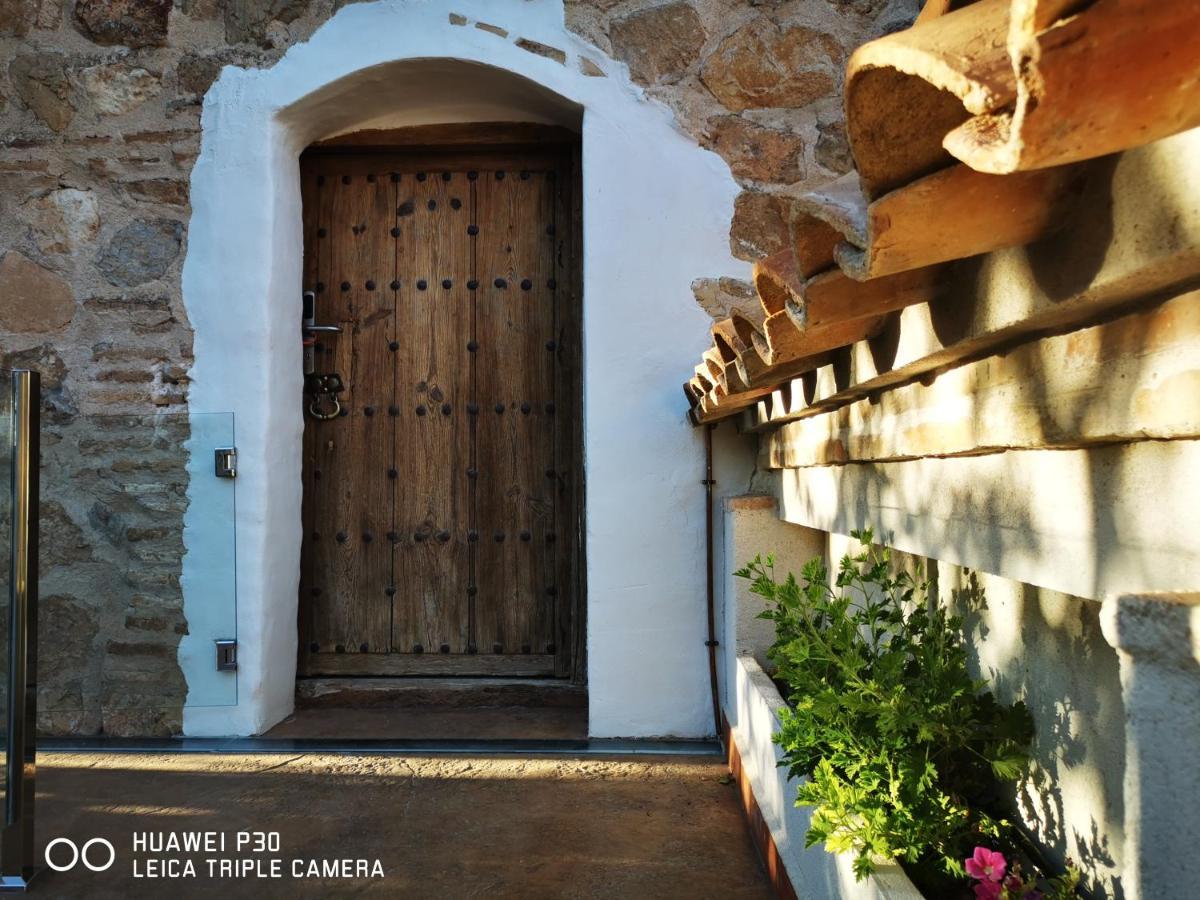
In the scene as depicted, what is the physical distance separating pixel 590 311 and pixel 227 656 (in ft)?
5.63

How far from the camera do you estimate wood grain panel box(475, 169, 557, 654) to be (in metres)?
3.59

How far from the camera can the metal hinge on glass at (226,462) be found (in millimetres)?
3258

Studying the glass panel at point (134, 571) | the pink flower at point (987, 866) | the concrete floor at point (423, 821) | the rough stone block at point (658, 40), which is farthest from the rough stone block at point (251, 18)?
the pink flower at point (987, 866)

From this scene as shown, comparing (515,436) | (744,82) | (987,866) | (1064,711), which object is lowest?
(987,866)

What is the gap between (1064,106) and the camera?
0.48 m

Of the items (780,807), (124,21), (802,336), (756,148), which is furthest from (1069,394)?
(124,21)

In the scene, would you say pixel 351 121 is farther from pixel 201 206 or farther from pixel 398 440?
pixel 398 440

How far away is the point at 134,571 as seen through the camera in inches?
129

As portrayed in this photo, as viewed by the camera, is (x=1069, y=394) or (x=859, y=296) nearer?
(x=1069, y=394)

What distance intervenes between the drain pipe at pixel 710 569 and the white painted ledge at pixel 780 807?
0.14 m

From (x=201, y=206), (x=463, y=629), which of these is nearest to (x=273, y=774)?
(x=463, y=629)

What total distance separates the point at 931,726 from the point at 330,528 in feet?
9.12

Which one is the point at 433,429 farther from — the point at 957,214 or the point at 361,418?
the point at 957,214

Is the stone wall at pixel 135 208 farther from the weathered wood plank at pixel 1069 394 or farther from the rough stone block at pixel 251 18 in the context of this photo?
the weathered wood plank at pixel 1069 394
